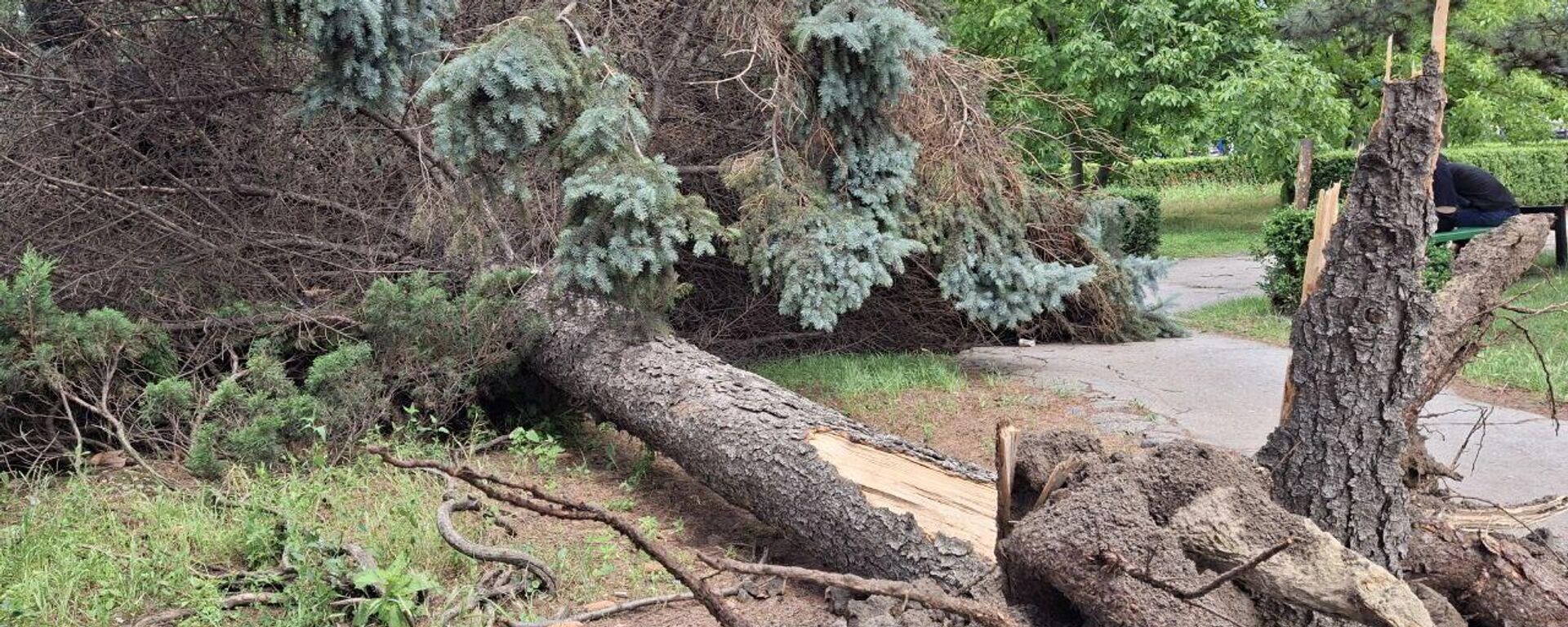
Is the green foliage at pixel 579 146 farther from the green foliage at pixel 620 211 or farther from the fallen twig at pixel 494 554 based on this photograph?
the fallen twig at pixel 494 554

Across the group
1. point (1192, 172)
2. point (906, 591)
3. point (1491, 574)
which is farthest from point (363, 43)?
point (1192, 172)

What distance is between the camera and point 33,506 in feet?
15.3

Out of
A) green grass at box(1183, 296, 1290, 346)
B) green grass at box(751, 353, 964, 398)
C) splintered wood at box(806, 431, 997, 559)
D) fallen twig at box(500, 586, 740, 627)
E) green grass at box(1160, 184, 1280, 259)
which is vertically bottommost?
green grass at box(1160, 184, 1280, 259)

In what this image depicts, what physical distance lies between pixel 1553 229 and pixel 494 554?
11.2m

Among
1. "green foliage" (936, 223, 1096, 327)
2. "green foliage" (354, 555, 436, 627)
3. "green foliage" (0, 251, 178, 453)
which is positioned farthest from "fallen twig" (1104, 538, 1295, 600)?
"green foliage" (936, 223, 1096, 327)

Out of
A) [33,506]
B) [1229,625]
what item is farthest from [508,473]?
[1229,625]

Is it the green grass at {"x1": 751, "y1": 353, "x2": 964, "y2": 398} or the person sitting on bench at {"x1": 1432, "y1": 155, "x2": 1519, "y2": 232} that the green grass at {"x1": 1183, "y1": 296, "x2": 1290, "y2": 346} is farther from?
the green grass at {"x1": 751, "y1": 353, "x2": 964, "y2": 398}

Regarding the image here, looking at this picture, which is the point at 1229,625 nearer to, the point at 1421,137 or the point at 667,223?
the point at 1421,137

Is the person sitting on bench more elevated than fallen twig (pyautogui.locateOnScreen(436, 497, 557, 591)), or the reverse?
the person sitting on bench

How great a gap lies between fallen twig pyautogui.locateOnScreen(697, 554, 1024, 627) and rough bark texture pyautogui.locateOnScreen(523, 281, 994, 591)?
36 cm

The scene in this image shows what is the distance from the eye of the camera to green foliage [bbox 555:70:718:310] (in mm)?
5473

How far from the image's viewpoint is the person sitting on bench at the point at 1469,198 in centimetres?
1038

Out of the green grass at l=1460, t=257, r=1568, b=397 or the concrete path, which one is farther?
the concrete path

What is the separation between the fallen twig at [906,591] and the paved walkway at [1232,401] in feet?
9.32
